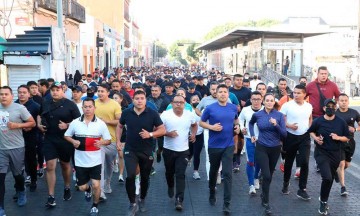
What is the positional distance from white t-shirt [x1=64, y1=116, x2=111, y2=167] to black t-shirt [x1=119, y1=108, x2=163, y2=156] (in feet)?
1.08

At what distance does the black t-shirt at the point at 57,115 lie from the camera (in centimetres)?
735

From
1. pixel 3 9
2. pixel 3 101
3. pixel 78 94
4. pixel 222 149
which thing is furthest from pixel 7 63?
pixel 222 149

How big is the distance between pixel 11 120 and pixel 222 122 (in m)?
3.02

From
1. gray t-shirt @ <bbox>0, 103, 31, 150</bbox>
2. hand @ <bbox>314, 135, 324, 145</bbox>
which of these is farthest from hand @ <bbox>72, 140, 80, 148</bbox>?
hand @ <bbox>314, 135, 324, 145</bbox>

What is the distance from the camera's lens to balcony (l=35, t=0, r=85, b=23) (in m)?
20.8

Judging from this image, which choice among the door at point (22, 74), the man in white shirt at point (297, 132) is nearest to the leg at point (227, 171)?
the man in white shirt at point (297, 132)

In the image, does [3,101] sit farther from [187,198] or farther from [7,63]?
[7,63]

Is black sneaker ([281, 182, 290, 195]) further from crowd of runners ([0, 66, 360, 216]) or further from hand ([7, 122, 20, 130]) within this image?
hand ([7, 122, 20, 130])

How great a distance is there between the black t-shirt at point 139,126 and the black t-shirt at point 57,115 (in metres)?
0.97

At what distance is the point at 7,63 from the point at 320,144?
1155 centimetres

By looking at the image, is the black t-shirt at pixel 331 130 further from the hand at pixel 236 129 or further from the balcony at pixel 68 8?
the balcony at pixel 68 8

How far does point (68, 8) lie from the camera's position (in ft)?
83.5

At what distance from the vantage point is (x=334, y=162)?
7.16 metres

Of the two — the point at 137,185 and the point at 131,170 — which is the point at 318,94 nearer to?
the point at 137,185
